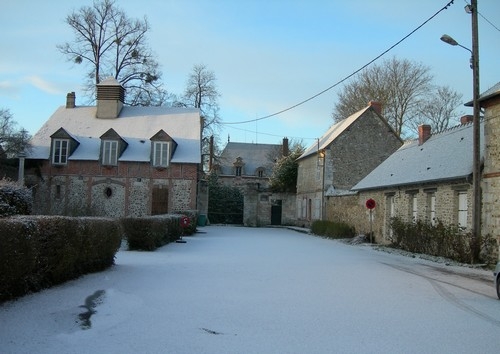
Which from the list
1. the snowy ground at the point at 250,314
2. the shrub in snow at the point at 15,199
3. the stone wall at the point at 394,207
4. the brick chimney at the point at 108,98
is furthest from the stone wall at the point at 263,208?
the snowy ground at the point at 250,314

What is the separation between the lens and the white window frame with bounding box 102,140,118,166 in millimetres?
35844

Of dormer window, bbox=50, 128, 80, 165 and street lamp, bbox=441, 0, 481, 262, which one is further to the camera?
dormer window, bbox=50, 128, 80, 165

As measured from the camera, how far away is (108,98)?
3891 cm

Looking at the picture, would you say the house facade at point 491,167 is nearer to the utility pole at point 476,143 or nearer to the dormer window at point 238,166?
the utility pole at point 476,143

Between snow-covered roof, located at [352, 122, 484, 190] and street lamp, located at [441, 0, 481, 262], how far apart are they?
40.3 inches

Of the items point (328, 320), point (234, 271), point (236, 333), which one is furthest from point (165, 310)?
point (234, 271)

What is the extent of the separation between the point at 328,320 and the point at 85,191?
103 ft

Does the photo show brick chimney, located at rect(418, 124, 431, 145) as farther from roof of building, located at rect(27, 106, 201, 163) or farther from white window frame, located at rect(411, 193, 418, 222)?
roof of building, located at rect(27, 106, 201, 163)

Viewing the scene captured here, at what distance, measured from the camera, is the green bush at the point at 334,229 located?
96.5ft

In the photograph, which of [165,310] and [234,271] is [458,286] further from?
[165,310]

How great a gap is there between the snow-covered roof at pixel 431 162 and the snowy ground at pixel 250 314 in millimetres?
7895

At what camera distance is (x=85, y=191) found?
3584cm

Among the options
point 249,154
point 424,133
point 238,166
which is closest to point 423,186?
point 424,133

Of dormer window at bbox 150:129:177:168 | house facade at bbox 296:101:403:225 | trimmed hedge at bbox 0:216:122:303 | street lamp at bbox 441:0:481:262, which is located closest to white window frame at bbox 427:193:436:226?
street lamp at bbox 441:0:481:262
